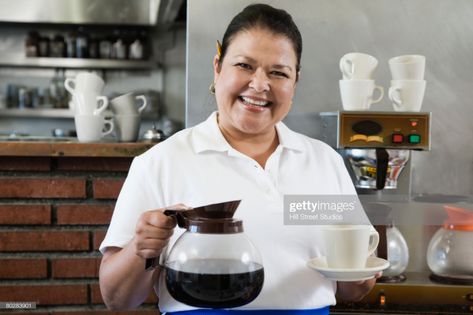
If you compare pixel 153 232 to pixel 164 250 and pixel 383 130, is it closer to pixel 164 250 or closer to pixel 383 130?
pixel 164 250

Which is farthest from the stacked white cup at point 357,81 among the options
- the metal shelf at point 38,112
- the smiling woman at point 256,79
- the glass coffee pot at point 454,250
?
the metal shelf at point 38,112

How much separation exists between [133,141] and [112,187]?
0.63 feet

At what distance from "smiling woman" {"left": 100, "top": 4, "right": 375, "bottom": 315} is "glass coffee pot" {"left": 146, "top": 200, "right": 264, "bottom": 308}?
0.59ft

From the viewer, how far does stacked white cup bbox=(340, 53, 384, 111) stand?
5.30 ft

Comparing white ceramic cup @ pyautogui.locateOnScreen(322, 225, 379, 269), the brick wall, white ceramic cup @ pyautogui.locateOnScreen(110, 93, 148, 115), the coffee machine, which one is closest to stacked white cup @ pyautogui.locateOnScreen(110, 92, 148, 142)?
white ceramic cup @ pyautogui.locateOnScreen(110, 93, 148, 115)

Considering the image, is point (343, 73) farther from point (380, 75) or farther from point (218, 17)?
point (218, 17)

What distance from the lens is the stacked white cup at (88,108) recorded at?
70.9 inches

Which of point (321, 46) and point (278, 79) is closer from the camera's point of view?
point (278, 79)

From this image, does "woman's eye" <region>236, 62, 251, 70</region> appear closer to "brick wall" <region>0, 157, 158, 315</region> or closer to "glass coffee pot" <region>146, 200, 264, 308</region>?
"glass coffee pot" <region>146, 200, 264, 308</region>

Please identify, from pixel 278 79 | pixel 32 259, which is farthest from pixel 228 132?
pixel 32 259

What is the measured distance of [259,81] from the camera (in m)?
1.13

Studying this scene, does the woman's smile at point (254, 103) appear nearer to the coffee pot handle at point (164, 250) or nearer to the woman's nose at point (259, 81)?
the woman's nose at point (259, 81)

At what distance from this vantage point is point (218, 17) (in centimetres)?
174

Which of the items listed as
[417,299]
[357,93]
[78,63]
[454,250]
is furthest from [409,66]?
[78,63]
